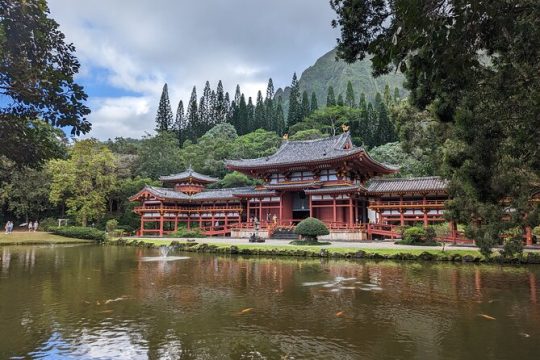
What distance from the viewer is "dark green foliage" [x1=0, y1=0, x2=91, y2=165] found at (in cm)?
424

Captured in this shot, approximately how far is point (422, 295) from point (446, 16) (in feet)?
29.4

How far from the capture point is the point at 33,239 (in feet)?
118

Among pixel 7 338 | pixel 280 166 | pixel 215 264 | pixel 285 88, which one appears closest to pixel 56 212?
pixel 280 166

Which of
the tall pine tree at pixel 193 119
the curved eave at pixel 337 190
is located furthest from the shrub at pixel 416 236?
the tall pine tree at pixel 193 119

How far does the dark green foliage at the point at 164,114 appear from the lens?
307 feet

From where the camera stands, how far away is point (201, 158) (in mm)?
64875

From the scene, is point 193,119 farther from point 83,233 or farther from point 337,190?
point 337,190

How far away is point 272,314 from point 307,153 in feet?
94.2

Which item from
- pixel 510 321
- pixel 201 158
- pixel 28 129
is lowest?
pixel 510 321

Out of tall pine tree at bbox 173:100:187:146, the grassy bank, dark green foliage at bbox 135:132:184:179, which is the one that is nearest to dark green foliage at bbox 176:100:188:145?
tall pine tree at bbox 173:100:187:146

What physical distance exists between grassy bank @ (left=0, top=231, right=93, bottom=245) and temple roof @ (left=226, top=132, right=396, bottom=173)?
17.0m

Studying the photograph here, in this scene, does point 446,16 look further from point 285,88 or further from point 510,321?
point 285,88

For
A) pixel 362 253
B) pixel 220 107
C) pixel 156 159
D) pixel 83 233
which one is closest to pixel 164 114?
pixel 220 107

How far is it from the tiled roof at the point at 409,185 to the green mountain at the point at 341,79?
10658 cm
